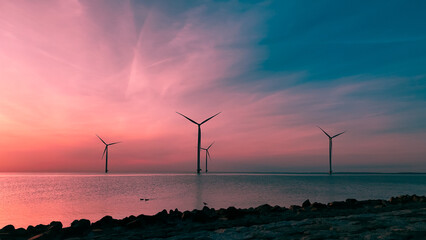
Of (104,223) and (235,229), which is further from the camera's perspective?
(104,223)

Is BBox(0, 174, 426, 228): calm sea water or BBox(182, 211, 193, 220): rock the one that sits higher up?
BBox(182, 211, 193, 220): rock

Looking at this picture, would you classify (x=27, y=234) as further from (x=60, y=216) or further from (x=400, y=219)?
(x=400, y=219)

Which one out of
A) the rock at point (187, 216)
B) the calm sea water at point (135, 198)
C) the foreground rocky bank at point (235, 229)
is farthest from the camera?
the calm sea water at point (135, 198)

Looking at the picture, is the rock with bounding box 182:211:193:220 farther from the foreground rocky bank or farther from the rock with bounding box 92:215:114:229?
the rock with bounding box 92:215:114:229

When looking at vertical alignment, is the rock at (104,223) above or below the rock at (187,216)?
below

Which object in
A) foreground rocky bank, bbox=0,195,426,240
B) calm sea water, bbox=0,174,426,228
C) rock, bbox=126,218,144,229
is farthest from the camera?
calm sea water, bbox=0,174,426,228

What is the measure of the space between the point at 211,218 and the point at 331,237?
7.18 m

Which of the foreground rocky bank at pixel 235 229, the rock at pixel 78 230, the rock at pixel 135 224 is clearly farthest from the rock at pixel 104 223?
the rock at pixel 135 224

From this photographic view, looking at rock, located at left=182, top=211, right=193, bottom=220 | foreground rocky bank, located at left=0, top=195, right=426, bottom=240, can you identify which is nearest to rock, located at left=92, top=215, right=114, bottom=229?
foreground rocky bank, located at left=0, top=195, right=426, bottom=240

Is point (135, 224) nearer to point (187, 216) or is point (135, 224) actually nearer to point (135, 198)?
point (187, 216)

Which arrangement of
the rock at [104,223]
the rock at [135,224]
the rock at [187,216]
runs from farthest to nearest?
the rock at [187,216], the rock at [104,223], the rock at [135,224]

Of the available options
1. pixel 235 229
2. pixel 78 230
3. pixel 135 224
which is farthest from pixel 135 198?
pixel 235 229

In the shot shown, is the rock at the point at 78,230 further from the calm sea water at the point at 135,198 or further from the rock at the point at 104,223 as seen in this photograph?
the calm sea water at the point at 135,198

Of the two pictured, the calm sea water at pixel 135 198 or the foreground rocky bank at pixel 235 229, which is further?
the calm sea water at pixel 135 198
